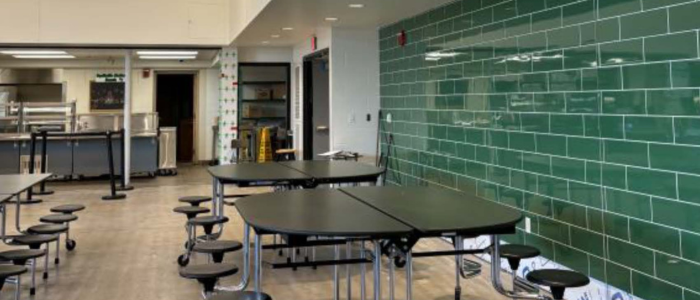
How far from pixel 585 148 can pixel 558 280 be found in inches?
44.5

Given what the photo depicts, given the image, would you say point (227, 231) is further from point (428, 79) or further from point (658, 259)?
point (658, 259)

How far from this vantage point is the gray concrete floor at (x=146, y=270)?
156 inches

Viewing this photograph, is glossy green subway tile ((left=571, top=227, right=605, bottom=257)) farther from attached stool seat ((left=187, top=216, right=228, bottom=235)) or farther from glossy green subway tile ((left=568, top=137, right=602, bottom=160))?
attached stool seat ((left=187, top=216, right=228, bottom=235))

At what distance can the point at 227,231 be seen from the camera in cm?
601

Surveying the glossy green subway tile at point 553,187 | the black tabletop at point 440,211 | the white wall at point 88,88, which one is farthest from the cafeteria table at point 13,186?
the white wall at point 88,88

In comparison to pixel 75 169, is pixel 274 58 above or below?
above

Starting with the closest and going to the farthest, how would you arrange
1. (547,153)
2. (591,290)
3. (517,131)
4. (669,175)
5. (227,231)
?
(669,175) < (591,290) < (547,153) < (517,131) < (227,231)

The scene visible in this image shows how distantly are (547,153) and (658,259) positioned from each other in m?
1.11

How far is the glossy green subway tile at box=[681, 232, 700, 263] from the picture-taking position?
8.93 ft

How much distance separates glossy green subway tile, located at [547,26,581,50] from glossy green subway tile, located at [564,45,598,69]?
0.05m

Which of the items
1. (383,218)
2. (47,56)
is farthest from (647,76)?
(47,56)

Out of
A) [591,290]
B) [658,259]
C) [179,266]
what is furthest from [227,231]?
[658,259]

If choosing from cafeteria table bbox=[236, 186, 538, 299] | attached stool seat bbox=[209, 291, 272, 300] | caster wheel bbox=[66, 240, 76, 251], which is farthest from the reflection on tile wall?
caster wheel bbox=[66, 240, 76, 251]

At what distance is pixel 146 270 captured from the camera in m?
4.57
